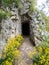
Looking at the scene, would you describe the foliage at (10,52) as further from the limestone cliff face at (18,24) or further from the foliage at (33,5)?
the foliage at (33,5)

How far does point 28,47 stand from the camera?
49.5 feet

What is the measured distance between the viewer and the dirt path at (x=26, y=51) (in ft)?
42.5

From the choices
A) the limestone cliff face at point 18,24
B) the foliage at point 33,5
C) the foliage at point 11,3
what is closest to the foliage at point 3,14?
the limestone cliff face at point 18,24

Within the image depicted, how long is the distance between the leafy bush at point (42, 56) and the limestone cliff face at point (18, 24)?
6.71ft

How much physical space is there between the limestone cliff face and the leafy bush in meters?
2.05

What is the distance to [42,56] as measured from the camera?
1212cm

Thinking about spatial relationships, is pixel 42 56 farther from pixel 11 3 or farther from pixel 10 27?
pixel 11 3

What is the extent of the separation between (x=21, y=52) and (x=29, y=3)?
439cm

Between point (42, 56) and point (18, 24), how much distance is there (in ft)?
15.4

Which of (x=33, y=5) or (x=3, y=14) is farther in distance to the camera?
(x=33, y=5)

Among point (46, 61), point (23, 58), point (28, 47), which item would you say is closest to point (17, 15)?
point (28, 47)

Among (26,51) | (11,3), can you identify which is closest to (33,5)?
(11,3)

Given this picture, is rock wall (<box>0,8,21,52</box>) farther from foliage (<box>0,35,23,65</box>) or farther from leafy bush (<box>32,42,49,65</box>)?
leafy bush (<box>32,42,49,65</box>)

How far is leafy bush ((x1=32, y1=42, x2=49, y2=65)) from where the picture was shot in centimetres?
1202
